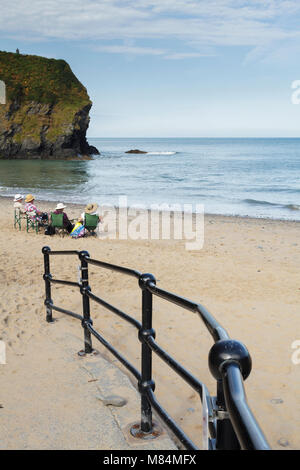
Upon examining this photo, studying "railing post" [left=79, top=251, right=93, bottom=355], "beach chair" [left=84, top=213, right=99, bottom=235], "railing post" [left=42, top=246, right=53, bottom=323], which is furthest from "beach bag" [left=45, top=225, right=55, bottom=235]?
"railing post" [left=79, top=251, right=93, bottom=355]

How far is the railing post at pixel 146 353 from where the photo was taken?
246 cm

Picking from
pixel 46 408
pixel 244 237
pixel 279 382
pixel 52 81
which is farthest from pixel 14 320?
pixel 52 81

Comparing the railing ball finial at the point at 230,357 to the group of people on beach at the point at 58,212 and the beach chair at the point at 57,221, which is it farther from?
the beach chair at the point at 57,221

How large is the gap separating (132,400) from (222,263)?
6054mm

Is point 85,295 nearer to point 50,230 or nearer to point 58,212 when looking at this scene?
point 50,230

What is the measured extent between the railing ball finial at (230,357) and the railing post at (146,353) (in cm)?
122

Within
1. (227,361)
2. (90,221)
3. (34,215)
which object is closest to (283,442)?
(227,361)

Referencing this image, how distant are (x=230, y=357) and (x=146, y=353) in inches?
60.7

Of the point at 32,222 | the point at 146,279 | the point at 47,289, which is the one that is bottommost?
the point at 47,289

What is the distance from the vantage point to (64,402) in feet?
10.6

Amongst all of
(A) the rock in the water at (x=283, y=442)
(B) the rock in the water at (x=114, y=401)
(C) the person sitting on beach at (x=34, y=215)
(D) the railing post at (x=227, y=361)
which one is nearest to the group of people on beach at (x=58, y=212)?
(C) the person sitting on beach at (x=34, y=215)

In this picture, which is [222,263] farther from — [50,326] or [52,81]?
[52,81]

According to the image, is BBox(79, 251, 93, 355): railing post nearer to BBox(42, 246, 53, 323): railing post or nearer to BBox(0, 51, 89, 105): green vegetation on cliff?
BBox(42, 246, 53, 323): railing post

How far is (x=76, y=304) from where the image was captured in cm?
621
